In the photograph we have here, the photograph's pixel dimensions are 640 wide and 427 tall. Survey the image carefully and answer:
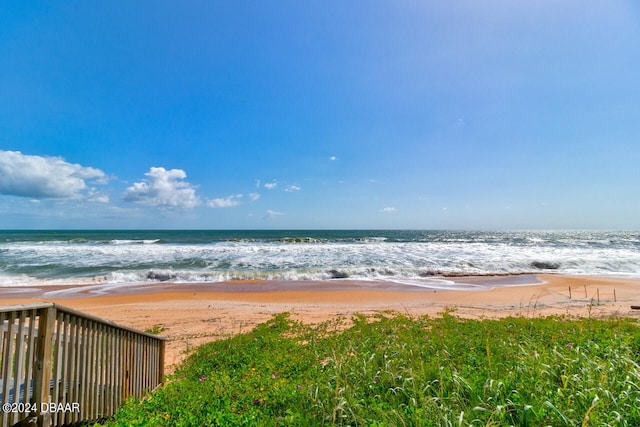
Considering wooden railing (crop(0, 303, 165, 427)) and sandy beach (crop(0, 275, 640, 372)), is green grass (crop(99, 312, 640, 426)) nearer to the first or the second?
wooden railing (crop(0, 303, 165, 427))

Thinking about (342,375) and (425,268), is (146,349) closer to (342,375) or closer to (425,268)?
(342,375)

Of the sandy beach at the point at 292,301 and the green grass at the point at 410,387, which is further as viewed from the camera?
the sandy beach at the point at 292,301

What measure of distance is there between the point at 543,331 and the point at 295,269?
48.3ft

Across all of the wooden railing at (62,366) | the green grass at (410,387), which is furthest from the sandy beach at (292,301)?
the wooden railing at (62,366)

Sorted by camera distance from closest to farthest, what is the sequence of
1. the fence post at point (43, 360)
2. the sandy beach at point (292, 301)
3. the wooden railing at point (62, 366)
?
the wooden railing at point (62, 366)
the fence post at point (43, 360)
the sandy beach at point (292, 301)

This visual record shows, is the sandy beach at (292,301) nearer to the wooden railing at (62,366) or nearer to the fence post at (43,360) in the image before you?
the wooden railing at (62,366)

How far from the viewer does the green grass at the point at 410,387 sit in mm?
2547

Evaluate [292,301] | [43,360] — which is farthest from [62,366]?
[292,301]

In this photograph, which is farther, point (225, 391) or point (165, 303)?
point (165, 303)

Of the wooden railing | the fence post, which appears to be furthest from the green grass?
the fence post

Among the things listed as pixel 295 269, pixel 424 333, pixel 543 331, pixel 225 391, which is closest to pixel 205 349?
pixel 225 391

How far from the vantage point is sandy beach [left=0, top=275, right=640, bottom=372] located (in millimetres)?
9141

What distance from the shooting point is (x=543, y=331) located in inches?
255

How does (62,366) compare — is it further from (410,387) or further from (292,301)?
(292,301)
